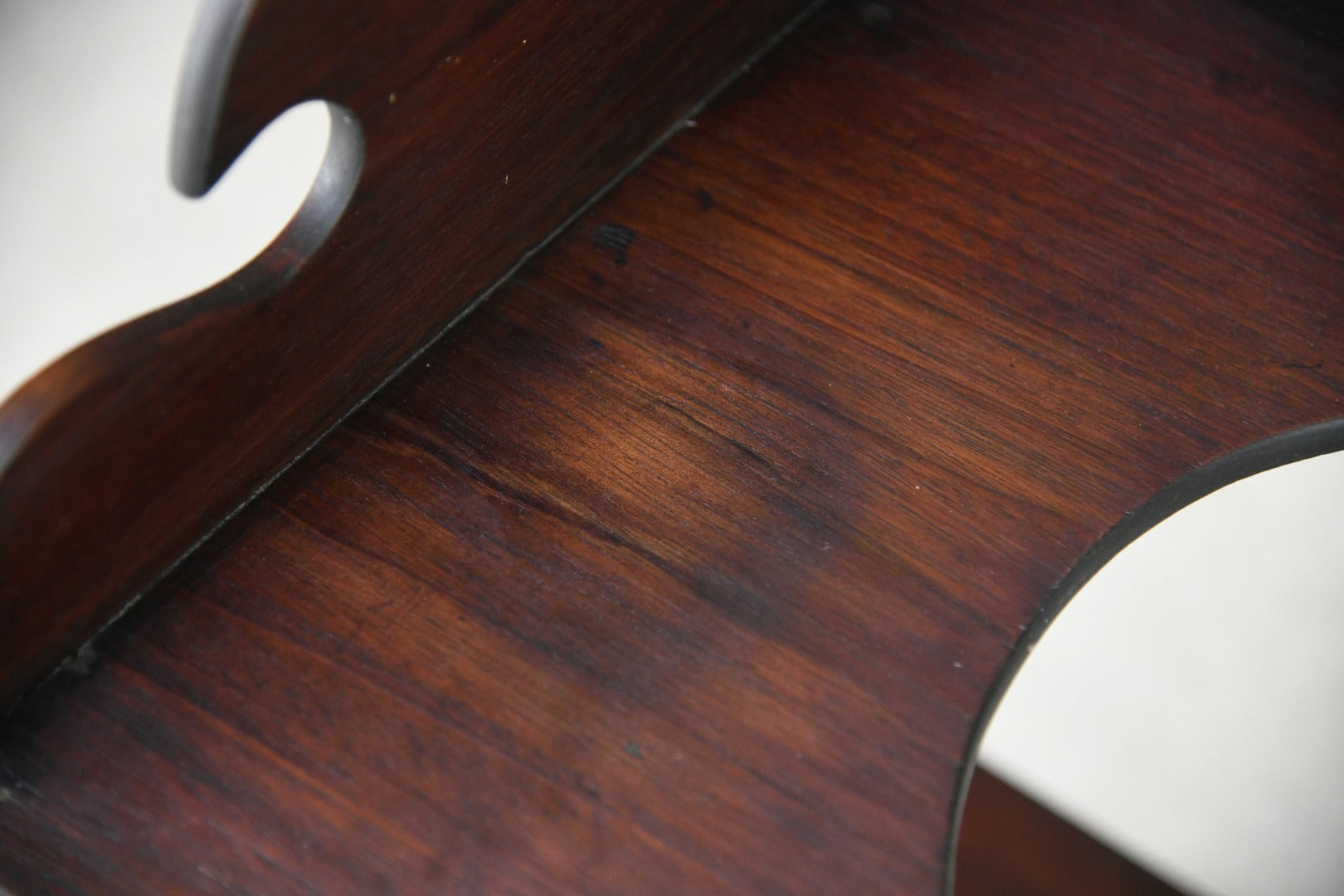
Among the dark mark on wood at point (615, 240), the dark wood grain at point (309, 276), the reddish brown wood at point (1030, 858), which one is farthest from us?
the reddish brown wood at point (1030, 858)

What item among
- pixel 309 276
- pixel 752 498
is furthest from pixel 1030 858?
pixel 309 276

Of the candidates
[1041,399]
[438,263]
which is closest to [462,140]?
→ [438,263]

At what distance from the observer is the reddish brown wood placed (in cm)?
109

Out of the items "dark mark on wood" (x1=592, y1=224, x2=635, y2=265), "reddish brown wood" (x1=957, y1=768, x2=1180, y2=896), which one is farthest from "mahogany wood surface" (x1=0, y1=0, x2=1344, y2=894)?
"reddish brown wood" (x1=957, y1=768, x2=1180, y2=896)

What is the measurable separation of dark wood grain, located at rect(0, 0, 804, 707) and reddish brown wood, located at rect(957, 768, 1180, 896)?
2.65 feet

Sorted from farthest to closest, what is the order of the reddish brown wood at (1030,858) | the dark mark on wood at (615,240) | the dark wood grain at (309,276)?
the reddish brown wood at (1030,858) < the dark mark on wood at (615,240) < the dark wood grain at (309,276)

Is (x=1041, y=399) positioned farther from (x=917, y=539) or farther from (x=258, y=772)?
(x=258, y=772)

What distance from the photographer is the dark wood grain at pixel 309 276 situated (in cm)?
38

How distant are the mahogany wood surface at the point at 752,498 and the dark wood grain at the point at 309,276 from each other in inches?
1.0

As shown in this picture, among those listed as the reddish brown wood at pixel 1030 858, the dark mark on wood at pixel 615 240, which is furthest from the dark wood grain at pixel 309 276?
the reddish brown wood at pixel 1030 858

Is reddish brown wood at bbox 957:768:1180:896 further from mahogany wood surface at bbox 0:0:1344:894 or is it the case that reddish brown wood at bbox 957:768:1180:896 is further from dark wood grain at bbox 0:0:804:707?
dark wood grain at bbox 0:0:804:707

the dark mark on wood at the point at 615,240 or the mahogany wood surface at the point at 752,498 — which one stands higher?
the dark mark on wood at the point at 615,240

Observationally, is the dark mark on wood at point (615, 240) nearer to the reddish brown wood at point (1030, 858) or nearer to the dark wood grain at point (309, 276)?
the dark wood grain at point (309, 276)

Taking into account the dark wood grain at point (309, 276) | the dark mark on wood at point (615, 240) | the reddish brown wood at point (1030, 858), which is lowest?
Answer: the reddish brown wood at point (1030, 858)
